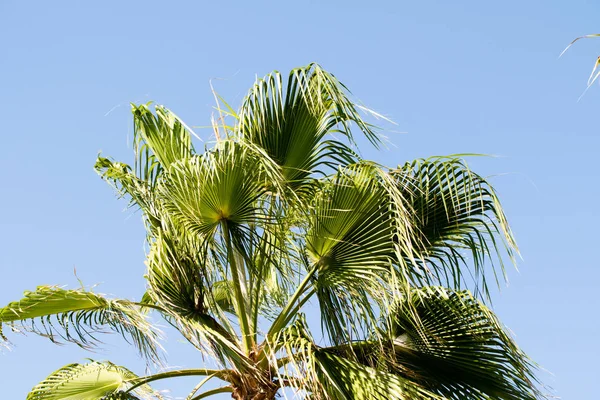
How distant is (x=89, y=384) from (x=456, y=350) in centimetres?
255

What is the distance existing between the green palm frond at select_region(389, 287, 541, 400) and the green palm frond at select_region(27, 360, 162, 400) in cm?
179

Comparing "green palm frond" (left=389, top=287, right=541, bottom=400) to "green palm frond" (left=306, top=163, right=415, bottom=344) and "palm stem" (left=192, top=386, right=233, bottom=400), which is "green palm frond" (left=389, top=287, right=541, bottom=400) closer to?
"green palm frond" (left=306, top=163, right=415, bottom=344)

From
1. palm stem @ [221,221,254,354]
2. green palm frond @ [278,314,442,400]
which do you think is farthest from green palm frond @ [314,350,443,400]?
palm stem @ [221,221,254,354]

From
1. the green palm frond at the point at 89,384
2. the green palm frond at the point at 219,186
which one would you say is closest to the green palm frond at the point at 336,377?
the green palm frond at the point at 219,186

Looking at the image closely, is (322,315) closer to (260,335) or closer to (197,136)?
(260,335)

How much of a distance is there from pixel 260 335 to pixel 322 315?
1.76ft

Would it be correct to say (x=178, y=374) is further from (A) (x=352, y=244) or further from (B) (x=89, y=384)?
(A) (x=352, y=244)

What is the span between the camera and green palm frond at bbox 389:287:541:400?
4.95 meters

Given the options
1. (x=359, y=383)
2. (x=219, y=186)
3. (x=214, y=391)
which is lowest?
(x=359, y=383)

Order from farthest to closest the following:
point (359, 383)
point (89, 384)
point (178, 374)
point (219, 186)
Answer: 1. point (89, 384)
2. point (178, 374)
3. point (219, 186)
4. point (359, 383)

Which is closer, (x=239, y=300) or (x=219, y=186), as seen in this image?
(x=219, y=186)

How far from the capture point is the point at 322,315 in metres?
4.96

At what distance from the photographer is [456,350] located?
5.03m

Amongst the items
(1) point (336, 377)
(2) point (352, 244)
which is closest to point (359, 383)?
(1) point (336, 377)
